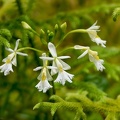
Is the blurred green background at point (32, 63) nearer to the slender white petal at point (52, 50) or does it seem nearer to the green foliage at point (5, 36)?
the green foliage at point (5, 36)

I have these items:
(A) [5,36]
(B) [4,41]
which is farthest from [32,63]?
(B) [4,41]

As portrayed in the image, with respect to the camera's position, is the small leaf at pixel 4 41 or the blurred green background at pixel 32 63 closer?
the small leaf at pixel 4 41

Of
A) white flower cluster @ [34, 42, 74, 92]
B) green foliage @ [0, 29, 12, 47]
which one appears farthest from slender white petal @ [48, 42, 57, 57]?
green foliage @ [0, 29, 12, 47]

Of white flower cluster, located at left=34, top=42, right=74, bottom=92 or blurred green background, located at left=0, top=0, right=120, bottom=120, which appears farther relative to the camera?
blurred green background, located at left=0, top=0, right=120, bottom=120

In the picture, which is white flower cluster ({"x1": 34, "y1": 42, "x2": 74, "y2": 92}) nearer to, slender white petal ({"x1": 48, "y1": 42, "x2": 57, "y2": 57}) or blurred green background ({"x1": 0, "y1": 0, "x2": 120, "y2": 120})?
slender white petal ({"x1": 48, "y1": 42, "x2": 57, "y2": 57})

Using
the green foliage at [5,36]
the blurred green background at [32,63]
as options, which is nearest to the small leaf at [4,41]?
the green foliage at [5,36]

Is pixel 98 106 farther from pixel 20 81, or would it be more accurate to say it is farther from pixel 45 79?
pixel 20 81

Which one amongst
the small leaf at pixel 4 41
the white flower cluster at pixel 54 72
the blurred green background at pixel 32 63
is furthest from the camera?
the blurred green background at pixel 32 63

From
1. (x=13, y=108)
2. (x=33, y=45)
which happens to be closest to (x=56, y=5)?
(x=13, y=108)

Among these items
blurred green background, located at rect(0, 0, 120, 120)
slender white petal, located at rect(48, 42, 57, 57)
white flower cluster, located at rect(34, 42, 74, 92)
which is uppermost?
blurred green background, located at rect(0, 0, 120, 120)

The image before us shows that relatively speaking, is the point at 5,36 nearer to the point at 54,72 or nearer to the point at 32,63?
the point at 54,72

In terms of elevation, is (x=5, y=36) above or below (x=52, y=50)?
above
